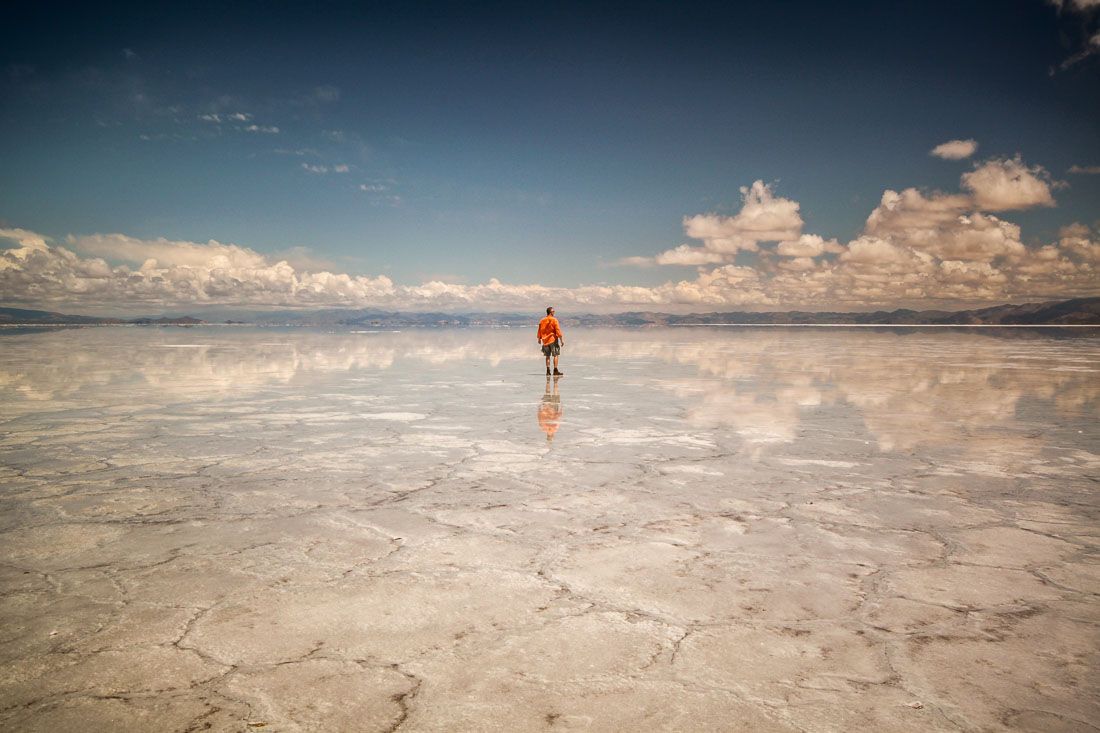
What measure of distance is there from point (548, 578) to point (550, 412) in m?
6.35

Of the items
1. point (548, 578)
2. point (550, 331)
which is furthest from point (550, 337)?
point (548, 578)

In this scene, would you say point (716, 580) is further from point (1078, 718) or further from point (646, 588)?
point (1078, 718)

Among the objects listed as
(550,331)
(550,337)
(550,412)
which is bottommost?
(550,412)

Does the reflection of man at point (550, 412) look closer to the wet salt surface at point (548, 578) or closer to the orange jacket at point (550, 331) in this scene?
the wet salt surface at point (548, 578)

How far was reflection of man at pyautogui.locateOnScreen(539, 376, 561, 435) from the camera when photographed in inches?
331

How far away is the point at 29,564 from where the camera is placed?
3773 mm

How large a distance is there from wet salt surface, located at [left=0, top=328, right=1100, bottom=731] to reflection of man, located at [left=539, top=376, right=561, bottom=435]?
0.36 metres

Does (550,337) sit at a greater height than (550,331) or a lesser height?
lesser

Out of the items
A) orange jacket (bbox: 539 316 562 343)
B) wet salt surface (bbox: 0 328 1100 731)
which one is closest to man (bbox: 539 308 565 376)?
orange jacket (bbox: 539 316 562 343)

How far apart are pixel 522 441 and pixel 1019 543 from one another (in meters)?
4.91

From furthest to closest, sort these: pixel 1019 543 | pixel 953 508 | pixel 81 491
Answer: pixel 81 491
pixel 953 508
pixel 1019 543

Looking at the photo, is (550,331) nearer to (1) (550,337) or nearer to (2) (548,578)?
(1) (550,337)

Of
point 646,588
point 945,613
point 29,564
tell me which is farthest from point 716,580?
point 29,564

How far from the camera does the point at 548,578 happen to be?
11.6ft
